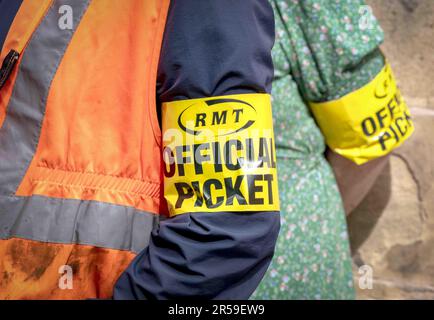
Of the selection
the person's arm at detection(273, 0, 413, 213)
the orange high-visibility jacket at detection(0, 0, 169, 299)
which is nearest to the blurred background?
the person's arm at detection(273, 0, 413, 213)

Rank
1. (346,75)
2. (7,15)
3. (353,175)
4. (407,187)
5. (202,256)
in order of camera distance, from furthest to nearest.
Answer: (407,187), (353,175), (346,75), (7,15), (202,256)

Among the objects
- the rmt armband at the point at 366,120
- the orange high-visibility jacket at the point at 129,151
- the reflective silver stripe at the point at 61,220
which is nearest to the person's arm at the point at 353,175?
the rmt armband at the point at 366,120

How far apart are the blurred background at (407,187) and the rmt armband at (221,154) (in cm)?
88

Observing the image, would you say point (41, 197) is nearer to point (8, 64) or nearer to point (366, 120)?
point (8, 64)

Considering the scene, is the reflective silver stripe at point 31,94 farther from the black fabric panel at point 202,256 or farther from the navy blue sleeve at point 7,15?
the black fabric panel at point 202,256

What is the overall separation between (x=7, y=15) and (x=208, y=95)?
1.22 ft

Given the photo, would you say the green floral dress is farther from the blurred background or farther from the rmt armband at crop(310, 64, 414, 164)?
the blurred background

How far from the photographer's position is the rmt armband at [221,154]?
0.92 m

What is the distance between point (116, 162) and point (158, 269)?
0.58ft

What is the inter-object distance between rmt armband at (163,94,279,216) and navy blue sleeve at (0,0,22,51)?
30cm

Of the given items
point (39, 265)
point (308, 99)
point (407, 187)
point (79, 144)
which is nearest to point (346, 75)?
point (308, 99)

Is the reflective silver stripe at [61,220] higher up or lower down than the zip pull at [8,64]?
lower down

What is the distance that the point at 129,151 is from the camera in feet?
3.16
